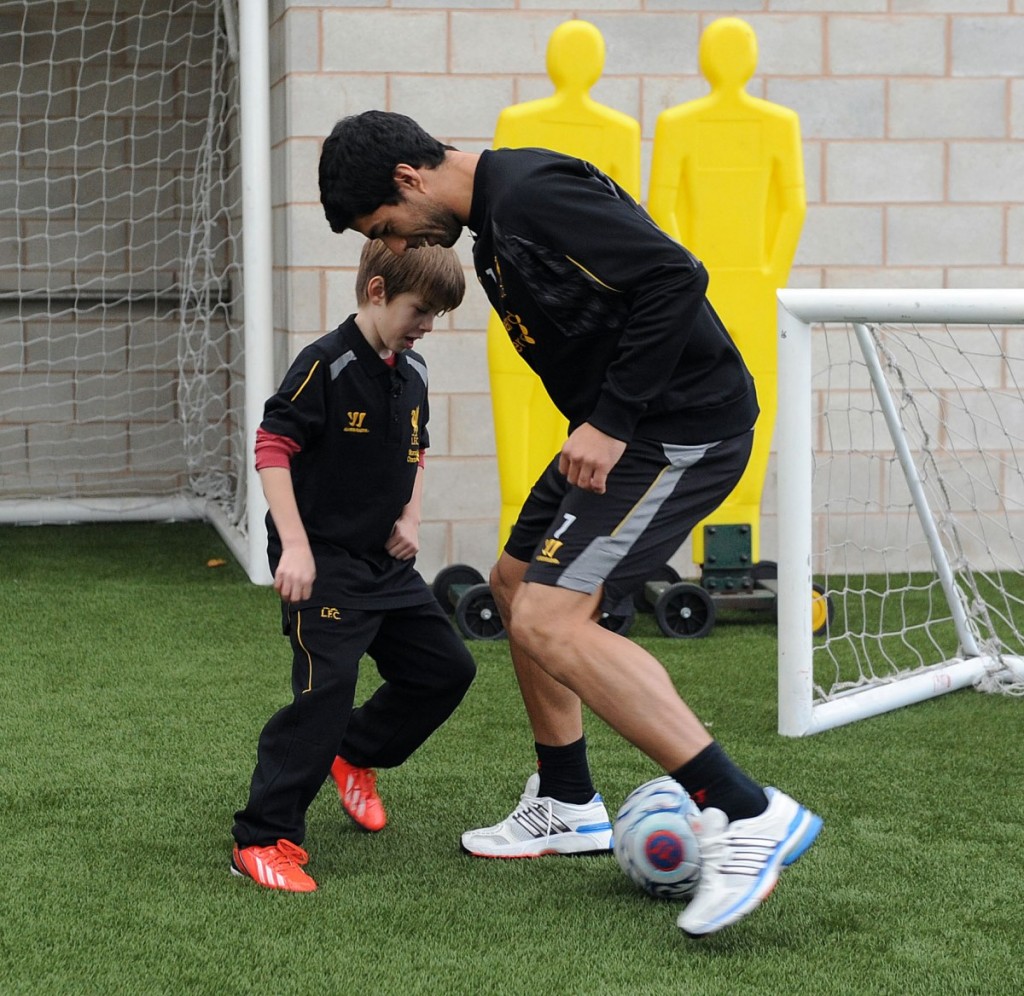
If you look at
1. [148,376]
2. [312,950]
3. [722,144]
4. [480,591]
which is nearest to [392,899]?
[312,950]

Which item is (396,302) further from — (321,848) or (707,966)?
(707,966)

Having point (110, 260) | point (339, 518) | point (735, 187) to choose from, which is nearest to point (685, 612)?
point (735, 187)

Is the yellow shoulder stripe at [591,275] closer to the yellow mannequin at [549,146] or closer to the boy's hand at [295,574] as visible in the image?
the boy's hand at [295,574]

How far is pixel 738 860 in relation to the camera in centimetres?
229

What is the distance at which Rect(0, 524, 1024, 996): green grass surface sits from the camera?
2211 millimetres

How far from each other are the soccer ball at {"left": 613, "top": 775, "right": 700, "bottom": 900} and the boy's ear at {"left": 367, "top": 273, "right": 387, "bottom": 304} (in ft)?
3.13

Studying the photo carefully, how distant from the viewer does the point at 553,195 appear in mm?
2250

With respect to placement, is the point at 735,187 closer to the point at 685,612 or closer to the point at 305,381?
the point at 685,612

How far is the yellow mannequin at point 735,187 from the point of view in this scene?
478 cm

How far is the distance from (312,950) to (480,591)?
243cm

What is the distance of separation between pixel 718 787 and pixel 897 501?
12.3 feet

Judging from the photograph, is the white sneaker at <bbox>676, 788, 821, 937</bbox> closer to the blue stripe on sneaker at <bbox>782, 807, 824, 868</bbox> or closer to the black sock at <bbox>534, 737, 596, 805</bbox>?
the blue stripe on sneaker at <bbox>782, 807, 824, 868</bbox>

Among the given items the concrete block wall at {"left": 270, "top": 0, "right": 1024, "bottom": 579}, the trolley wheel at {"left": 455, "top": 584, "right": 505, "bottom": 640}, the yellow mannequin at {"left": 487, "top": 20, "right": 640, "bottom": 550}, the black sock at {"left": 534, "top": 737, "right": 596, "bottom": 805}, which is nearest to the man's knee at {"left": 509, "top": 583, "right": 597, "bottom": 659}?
the black sock at {"left": 534, "top": 737, "right": 596, "bottom": 805}

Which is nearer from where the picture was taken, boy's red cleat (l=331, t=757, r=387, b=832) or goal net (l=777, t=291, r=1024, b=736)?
boy's red cleat (l=331, t=757, r=387, b=832)
